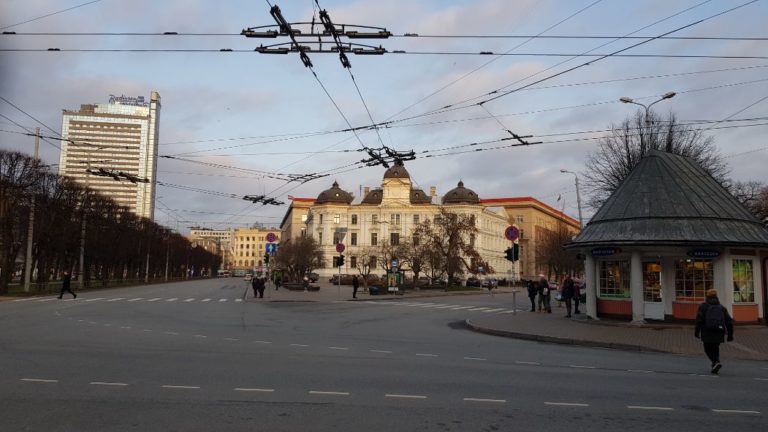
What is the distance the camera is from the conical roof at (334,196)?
114125 millimetres

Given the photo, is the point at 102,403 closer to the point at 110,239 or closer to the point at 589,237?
the point at 589,237

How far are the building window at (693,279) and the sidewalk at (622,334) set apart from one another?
120 cm

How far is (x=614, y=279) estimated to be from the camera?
23953 millimetres

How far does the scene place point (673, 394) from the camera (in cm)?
926

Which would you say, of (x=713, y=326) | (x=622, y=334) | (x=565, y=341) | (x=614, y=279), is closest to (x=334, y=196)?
(x=614, y=279)

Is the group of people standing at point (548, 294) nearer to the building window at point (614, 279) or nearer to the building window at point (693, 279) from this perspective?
the building window at point (614, 279)

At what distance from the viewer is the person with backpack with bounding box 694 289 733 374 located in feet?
38.5

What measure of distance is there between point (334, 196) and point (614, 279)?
3661 inches

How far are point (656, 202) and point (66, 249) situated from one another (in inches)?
2232

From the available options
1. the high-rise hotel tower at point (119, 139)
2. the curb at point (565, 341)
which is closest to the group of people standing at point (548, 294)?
the curb at point (565, 341)

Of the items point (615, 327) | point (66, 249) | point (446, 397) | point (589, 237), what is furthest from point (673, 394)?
point (66, 249)

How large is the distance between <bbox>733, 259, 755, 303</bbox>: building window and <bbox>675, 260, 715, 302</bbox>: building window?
1082 mm

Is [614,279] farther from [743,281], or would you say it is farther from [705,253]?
[743,281]

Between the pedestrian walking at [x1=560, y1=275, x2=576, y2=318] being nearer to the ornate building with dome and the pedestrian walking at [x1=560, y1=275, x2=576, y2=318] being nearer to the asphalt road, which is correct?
the asphalt road
